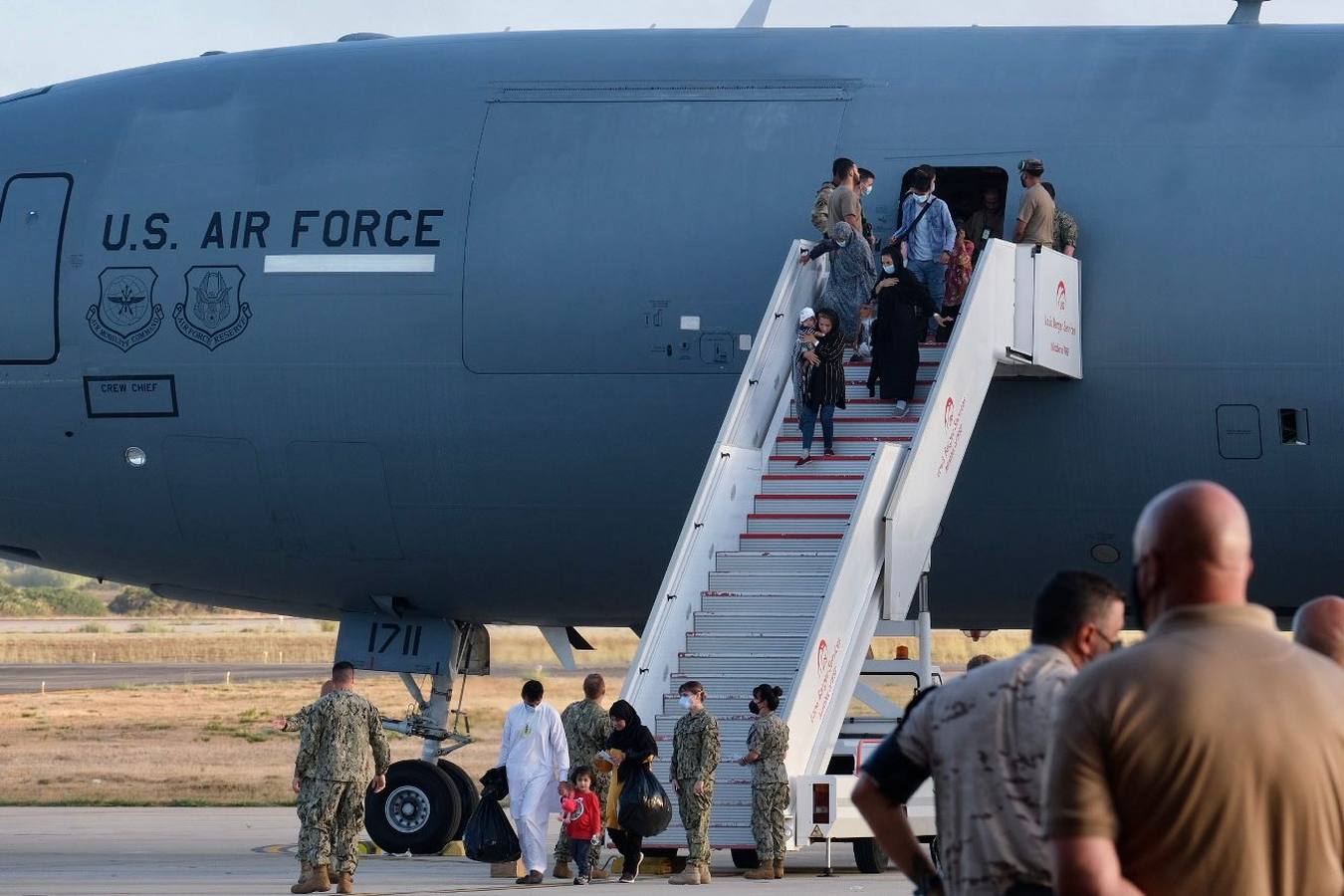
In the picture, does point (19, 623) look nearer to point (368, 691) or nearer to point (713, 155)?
point (368, 691)

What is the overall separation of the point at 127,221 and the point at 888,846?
Result: 44.2 ft

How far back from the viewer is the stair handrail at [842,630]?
14.7 metres

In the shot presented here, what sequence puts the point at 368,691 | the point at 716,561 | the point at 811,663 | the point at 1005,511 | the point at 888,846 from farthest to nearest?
the point at 368,691
the point at 1005,511
the point at 716,561
the point at 811,663
the point at 888,846

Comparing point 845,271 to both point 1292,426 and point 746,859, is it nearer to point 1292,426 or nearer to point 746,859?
point 1292,426

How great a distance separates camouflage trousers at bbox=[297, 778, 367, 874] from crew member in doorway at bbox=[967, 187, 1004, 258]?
23.1 feet

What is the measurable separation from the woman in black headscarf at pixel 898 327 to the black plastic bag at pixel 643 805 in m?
3.65

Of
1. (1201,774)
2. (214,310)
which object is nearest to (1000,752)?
(1201,774)

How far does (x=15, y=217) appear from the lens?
18422 millimetres

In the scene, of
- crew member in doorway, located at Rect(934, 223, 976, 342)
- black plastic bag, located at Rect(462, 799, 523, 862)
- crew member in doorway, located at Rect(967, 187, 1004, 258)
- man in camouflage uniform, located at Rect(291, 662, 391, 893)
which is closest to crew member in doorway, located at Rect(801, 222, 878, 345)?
crew member in doorway, located at Rect(934, 223, 976, 342)

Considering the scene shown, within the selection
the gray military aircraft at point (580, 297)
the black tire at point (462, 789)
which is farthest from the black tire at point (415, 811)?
the gray military aircraft at point (580, 297)

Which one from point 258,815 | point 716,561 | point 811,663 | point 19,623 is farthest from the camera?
point 19,623

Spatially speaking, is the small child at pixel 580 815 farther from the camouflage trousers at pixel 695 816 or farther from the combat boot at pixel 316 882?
the combat boot at pixel 316 882

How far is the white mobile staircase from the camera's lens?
595 inches

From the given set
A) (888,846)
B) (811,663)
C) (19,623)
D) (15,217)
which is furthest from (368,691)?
(19,623)
